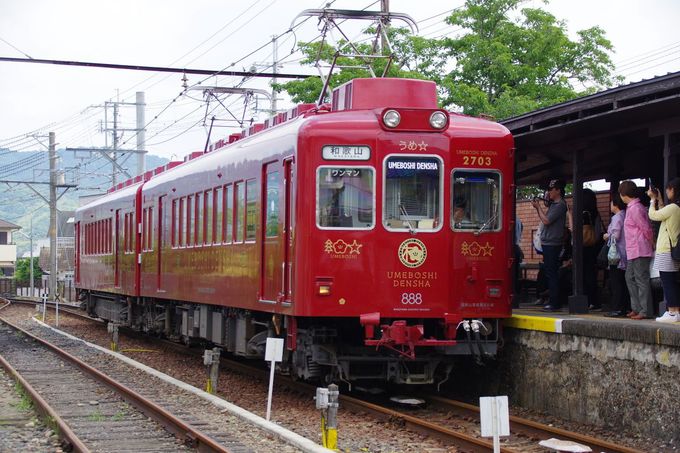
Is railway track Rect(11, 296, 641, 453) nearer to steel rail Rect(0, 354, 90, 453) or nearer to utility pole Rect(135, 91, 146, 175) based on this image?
steel rail Rect(0, 354, 90, 453)

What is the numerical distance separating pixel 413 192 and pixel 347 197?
741 mm

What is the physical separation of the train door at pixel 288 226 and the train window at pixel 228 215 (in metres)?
2.49

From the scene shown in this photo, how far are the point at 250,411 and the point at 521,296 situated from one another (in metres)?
6.13

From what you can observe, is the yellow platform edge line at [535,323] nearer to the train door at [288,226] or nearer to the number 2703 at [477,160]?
the number 2703 at [477,160]

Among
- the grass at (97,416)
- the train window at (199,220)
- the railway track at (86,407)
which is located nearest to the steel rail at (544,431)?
the railway track at (86,407)

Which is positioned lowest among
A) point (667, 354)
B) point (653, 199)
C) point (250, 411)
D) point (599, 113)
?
point (250, 411)

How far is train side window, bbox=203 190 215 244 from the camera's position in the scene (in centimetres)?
1593

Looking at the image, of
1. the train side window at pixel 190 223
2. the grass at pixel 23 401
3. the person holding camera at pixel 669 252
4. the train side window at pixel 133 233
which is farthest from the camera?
the train side window at pixel 133 233

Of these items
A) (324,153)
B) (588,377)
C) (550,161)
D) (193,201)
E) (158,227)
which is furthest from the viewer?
(158,227)

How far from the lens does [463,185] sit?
1227 centimetres

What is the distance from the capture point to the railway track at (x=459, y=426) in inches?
378

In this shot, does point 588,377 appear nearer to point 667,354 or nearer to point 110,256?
point 667,354

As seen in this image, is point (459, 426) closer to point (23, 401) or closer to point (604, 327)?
point (604, 327)

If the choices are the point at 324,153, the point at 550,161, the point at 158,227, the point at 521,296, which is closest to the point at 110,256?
the point at 158,227
